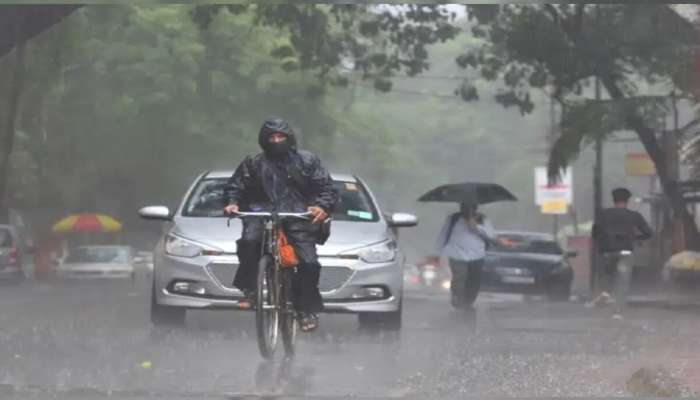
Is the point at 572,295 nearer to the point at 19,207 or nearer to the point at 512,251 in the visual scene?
the point at 512,251

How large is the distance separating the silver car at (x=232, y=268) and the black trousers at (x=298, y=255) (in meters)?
2.14

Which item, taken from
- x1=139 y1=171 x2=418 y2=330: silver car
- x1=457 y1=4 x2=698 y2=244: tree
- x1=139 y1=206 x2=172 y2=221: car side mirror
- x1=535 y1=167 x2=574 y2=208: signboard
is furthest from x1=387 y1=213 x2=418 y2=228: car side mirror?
x1=535 y1=167 x2=574 y2=208: signboard

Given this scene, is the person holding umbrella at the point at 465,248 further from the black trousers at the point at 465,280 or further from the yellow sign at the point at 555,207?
the yellow sign at the point at 555,207

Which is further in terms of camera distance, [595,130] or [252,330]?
[595,130]

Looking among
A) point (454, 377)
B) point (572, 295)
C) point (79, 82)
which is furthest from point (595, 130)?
point (454, 377)

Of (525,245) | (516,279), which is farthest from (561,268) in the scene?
(516,279)

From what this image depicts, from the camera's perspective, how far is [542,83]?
754 inches

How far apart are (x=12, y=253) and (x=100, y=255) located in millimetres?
1570

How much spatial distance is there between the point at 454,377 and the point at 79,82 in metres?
9.70

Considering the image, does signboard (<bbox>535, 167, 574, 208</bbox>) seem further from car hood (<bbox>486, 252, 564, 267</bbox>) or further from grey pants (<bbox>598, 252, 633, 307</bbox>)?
grey pants (<bbox>598, 252, 633, 307</bbox>)

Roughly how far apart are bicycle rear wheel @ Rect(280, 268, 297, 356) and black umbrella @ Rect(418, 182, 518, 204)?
688cm

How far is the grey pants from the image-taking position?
16406mm

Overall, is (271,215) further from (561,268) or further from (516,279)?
(561,268)

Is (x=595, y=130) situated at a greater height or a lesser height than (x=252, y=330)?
greater
